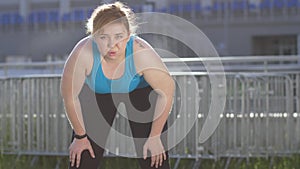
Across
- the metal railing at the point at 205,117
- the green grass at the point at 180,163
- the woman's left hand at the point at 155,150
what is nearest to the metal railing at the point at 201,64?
the metal railing at the point at 205,117

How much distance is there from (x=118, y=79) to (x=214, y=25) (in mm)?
44522

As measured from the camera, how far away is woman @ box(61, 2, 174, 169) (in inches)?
204

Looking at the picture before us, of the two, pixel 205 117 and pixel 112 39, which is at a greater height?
pixel 112 39

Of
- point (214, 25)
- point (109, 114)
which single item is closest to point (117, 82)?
point (109, 114)

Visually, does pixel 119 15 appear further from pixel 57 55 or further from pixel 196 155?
pixel 57 55

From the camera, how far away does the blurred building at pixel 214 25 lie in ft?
160

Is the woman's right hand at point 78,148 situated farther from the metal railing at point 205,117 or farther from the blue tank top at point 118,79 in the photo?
the metal railing at point 205,117

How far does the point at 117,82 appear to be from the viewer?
543 centimetres

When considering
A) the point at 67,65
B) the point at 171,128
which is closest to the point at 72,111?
the point at 67,65

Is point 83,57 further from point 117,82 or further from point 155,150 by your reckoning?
point 155,150

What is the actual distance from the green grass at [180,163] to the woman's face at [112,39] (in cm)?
397

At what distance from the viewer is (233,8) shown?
4916 centimetres

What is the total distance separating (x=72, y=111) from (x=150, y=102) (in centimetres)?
60

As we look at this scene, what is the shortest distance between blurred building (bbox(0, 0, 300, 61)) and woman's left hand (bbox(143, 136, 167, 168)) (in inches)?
1554
